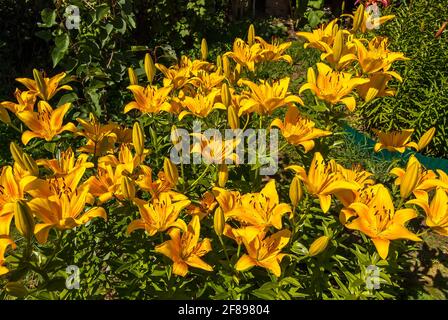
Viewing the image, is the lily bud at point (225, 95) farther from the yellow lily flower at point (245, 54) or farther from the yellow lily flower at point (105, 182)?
the yellow lily flower at point (105, 182)

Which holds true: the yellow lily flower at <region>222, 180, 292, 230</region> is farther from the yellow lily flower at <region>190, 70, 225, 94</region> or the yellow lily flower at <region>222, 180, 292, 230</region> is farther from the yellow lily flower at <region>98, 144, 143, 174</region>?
the yellow lily flower at <region>190, 70, 225, 94</region>

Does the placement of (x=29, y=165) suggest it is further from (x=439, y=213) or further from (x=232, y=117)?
(x=439, y=213)

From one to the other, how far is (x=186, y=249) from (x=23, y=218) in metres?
0.57

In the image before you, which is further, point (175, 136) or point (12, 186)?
point (175, 136)

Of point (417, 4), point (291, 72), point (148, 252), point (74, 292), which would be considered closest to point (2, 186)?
point (74, 292)

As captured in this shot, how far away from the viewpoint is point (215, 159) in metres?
1.80

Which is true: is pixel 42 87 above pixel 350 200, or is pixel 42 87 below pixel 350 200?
above

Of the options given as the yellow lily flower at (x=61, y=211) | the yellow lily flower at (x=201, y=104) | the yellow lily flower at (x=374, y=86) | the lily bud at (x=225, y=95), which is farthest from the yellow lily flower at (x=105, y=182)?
the yellow lily flower at (x=374, y=86)

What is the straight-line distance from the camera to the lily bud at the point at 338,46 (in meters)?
2.00

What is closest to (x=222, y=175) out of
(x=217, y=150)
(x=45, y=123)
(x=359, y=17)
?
(x=217, y=150)

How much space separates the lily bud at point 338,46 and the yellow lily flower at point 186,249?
107cm

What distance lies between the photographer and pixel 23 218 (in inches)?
51.2

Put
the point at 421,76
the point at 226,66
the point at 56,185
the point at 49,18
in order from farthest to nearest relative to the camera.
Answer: the point at 421,76 < the point at 49,18 < the point at 226,66 < the point at 56,185

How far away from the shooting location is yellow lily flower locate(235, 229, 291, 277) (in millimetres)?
1533
